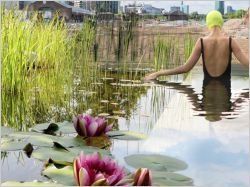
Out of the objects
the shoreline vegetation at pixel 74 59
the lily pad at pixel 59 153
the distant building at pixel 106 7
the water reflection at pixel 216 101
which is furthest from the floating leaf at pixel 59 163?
the distant building at pixel 106 7

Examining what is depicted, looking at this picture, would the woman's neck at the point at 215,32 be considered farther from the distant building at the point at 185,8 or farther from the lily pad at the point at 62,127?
the lily pad at the point at 62,127

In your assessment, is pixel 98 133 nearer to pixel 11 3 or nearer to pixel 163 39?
pixel 163 39

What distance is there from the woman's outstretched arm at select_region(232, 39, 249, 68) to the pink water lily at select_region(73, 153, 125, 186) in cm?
88

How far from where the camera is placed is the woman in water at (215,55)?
174 centimetres

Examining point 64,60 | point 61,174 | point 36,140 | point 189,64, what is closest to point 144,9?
point 189,64

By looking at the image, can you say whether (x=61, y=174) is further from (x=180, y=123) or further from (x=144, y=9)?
(x=144, y=9)

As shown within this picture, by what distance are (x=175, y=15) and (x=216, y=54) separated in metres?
0.28

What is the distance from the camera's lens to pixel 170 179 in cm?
119

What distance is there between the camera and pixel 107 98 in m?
2.10

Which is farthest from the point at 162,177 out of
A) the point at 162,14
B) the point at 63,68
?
the point at 63,68

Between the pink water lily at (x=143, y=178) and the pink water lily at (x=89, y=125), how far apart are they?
45 centimetres

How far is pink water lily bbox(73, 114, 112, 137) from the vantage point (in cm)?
145

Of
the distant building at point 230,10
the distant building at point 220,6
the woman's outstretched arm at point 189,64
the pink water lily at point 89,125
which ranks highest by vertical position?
the distant building at point 220,6

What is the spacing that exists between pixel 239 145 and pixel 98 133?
464 millimetres
